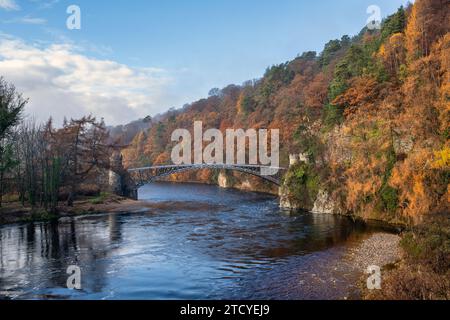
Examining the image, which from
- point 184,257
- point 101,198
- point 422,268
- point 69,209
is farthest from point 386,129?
point 101,198

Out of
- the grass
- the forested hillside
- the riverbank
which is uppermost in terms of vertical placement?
the forested hillside

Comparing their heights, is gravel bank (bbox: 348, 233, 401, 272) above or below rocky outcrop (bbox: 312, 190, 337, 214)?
below

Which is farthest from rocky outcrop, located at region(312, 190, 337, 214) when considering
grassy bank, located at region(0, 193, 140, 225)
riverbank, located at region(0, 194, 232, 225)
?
grassy bank, located at region(0, 193, 140, 225)

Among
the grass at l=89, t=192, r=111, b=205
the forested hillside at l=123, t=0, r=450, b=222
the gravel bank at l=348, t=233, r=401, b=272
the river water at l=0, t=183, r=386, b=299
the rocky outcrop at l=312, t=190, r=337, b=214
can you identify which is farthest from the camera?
the grass at l=89, t=192, r=111, b=205

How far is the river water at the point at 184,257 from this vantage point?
1964 centimetres

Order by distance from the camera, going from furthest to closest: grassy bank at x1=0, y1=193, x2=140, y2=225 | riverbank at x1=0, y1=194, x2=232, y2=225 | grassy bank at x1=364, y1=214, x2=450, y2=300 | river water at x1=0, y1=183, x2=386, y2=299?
riverbank at x1=0, y1=194, x2=232, y2=225 → grassy bank at x1=0, y1=193, x2=140, y2=225 → river water at x1=0, y1=183, x2=386, y2=299 → grassy bank at x1=364, y1=214, x2=450, y2=300

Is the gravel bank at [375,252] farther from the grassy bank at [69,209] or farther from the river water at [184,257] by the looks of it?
the grassy bank at [69,209]

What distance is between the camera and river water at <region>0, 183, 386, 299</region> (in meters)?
19.6

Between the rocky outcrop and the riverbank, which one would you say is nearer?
the riverbank

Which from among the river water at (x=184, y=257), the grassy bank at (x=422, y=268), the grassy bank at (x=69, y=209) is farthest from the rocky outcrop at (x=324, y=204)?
the grassy bank at (x=69, y=209)

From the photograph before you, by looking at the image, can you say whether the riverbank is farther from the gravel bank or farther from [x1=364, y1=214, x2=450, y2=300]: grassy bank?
[x1=364, y1=214, x2=450, y2=300]: grassy bank
